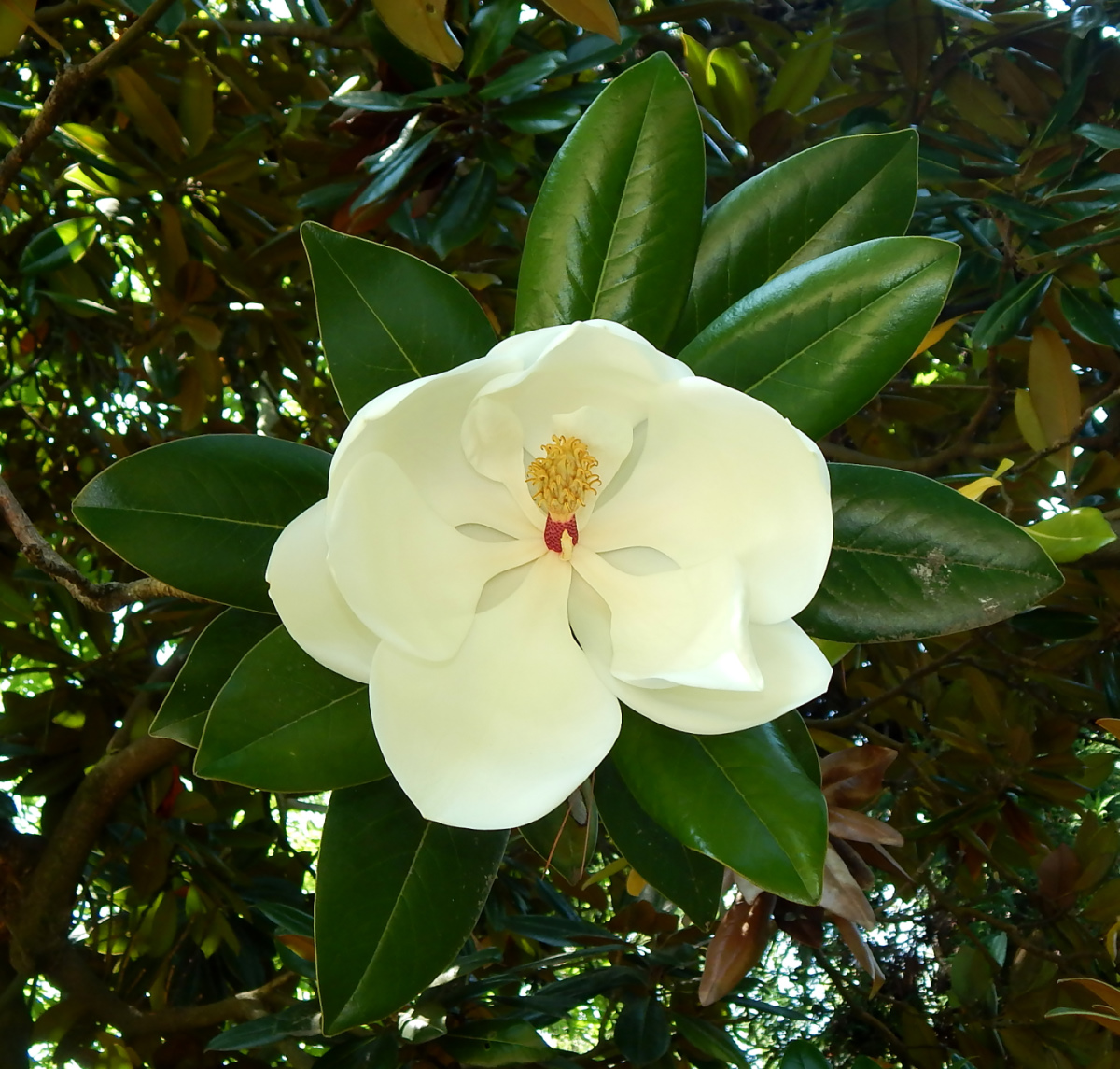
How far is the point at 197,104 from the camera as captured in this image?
1725 mm

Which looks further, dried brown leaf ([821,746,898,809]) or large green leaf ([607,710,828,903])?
dried brown leaf ([821,746,898,809])

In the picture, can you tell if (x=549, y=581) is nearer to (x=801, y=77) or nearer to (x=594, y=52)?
(x=594, y=52)

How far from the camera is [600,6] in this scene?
3.45 ft

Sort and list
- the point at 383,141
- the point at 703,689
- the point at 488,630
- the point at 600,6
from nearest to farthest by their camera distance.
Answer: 1. the point at 703,689
2. the point at 488,630
3. the point at 600,6
4. the point at 383,141

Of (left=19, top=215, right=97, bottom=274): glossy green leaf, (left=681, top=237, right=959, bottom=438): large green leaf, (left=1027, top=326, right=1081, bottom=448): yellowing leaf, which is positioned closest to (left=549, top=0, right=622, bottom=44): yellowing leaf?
(left=681, top=237, right=959, bottom=438): large green leaf

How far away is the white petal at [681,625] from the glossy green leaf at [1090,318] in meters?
1.12

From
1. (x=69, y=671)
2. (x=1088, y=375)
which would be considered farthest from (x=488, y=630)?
(x=1088, y=375)

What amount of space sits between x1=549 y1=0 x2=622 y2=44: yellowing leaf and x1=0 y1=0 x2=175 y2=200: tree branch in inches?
17.1

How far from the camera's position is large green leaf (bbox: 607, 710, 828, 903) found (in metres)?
0.66

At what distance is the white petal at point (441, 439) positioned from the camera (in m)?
0.65

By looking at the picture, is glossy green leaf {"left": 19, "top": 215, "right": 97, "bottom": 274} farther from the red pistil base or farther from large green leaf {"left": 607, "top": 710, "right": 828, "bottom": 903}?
large green leaf {"left": 607, "top": 710, "right": 828, "bottom": 903}

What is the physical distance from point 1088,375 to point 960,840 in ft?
3.31

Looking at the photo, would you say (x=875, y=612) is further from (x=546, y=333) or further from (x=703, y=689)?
(x=546, y=333)

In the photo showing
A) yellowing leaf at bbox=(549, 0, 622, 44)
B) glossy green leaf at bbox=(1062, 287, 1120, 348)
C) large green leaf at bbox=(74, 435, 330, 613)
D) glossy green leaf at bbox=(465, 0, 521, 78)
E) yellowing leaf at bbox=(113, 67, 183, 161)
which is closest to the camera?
large green leaf at bbox=(74, 435, 330, 613)
